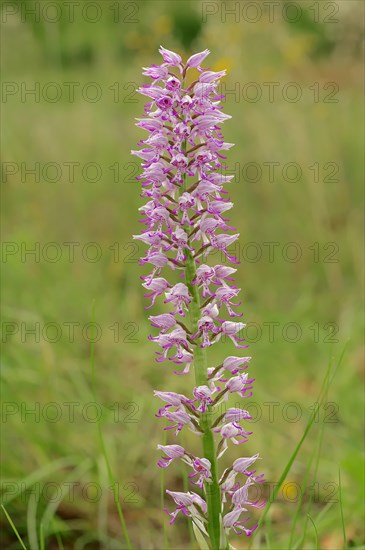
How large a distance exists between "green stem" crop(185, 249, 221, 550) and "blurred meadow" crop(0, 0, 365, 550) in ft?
1.20

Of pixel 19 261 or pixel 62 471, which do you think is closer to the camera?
pixel 62 471

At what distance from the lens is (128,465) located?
503 centimetres

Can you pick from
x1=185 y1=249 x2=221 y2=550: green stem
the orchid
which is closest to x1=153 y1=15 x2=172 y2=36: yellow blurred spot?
the orchid

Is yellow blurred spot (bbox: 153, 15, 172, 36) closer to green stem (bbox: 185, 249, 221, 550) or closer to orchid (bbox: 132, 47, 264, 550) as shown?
orchid (bbox: 132, 47, 264, 550)

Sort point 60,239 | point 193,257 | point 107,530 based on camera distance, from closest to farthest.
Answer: point 193,257 < point 107,530 < point 60,239

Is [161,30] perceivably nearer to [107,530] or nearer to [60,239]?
[60,239]

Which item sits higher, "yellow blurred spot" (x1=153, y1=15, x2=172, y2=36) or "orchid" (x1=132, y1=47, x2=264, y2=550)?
"yellow blurred spot" (x1=153, y1=15, x2=172, y2=36)

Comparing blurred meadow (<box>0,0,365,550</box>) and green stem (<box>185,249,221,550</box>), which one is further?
blurred meadow (<box>0,0,365,550</box>)

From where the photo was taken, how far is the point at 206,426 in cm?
270

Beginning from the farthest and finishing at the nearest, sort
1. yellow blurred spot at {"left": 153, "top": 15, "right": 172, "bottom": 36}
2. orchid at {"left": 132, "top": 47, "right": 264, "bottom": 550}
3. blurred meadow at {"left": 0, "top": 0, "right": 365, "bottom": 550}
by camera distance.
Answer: yellow blurred spot at {"left": 153, "top": 15, "right": 172, "bottom": 36}
blurred meadow at {"left": 0, "top": 0, "right": 365, "bottom": 550}
orchid at {"left": 132, "top": 47, "right": 264, "bottom": 550}

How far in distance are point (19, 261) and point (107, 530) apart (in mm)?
3068

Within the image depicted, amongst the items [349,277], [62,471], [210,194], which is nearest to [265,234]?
[349,277]

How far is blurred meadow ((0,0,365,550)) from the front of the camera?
15.1 feet

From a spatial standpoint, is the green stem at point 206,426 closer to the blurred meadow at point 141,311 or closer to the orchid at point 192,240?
the orchid at point 192,240
